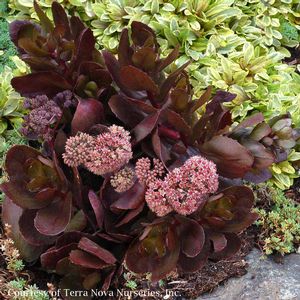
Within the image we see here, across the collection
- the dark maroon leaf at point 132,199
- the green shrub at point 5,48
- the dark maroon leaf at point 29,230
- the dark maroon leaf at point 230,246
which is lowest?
the green shrub at point 5,48

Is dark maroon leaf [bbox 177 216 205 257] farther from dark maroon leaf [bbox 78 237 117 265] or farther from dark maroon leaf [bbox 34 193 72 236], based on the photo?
dark maroon leaf [bbox 34 193 72 236]

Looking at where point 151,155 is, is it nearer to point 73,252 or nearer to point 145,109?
point 145,109

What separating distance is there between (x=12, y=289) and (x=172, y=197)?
2.60 feet

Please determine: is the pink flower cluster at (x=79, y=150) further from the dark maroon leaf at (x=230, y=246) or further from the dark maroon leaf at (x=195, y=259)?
the dark maroon leaf at (x=230, y=246)

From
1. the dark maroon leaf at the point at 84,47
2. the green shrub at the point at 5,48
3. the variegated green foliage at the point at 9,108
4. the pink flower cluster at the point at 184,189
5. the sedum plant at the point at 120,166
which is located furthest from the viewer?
the green shrub at the point at 5,48

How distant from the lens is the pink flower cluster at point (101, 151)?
1994 millimetres

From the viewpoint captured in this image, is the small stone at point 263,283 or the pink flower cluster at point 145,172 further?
the small stone at point 263,283

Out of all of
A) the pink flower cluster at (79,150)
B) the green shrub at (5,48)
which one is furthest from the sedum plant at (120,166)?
the green shrub at (5,48)

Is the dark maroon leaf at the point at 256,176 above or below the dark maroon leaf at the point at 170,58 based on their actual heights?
below

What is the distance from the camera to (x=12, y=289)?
2215mm

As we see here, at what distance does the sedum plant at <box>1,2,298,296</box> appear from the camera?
2076mm

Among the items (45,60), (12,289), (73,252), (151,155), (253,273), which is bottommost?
(253,273)

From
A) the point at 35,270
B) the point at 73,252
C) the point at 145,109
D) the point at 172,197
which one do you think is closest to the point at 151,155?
the point at 145,109

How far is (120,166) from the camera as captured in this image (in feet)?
6.84
